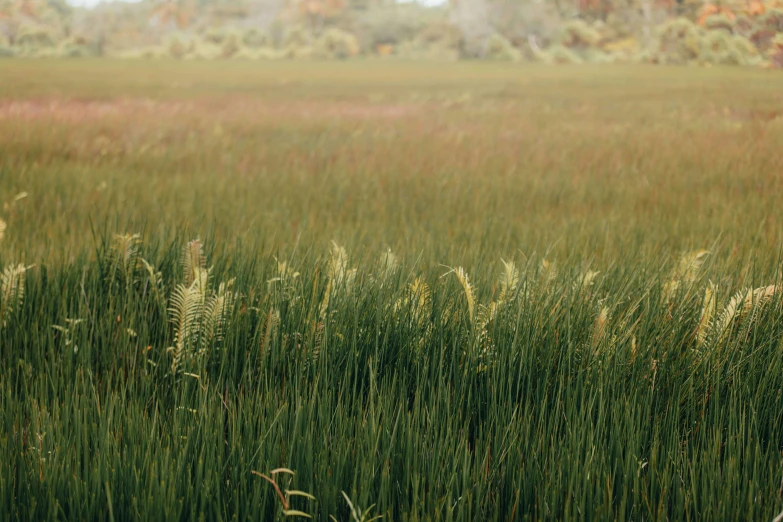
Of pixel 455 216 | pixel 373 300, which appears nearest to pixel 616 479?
pixel 373 300

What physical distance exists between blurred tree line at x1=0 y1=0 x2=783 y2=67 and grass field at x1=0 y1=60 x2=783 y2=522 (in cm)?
28

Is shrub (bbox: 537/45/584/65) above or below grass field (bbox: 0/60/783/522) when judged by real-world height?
above

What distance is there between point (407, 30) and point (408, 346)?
9659 millimetres

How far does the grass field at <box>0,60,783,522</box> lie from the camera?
41.0 inches

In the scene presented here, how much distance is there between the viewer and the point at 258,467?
3.45 ft

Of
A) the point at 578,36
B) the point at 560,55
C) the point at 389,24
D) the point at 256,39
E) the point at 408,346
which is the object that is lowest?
the point at 408,346

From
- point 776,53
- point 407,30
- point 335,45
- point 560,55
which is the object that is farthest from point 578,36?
point 335,45

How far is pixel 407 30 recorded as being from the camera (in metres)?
10.5

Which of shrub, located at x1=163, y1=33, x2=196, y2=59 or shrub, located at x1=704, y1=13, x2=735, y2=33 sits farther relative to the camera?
shrub, located at x1=163, y1=33, x2=196, y2=59

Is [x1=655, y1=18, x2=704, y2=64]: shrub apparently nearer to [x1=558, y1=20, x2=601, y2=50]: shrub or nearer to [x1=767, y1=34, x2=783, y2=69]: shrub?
[x1=767, y1=34, x2=783, y2=69]: shrub

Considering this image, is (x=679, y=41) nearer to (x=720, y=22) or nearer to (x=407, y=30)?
(x=720, y=22)

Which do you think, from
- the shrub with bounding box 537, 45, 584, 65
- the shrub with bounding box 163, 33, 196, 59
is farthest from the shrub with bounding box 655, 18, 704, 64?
the shrub with bounding box 163, 33, 196, 59

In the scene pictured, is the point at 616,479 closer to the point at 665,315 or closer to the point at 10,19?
the point at 665,315

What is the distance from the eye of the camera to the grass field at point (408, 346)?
1.04 meters
